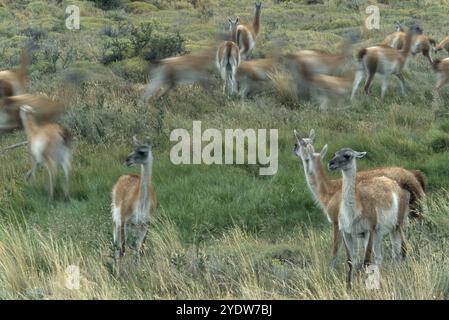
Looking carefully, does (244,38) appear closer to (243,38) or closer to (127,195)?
(243,38)

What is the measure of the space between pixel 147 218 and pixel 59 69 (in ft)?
34.3

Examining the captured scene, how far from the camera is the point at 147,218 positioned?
855cm

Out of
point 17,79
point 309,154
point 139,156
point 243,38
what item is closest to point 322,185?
point 309,154

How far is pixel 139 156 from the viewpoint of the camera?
28.5 feet

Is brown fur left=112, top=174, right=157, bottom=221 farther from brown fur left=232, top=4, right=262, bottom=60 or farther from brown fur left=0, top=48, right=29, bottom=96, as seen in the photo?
brown fur left=232, top=4, right=262, bottom=60

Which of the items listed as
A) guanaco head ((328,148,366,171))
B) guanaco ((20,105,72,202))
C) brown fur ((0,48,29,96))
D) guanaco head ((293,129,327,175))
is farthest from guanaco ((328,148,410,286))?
brown fur ((0,48,29,96))

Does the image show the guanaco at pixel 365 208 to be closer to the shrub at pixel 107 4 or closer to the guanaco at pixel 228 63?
the guanaco at pixel 228 63

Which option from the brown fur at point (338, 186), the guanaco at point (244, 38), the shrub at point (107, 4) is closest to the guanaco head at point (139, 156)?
the brown fur at point (338, 186)

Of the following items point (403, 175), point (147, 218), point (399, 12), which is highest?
point (403, 175)

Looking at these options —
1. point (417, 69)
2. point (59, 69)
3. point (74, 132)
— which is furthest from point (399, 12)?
point (74, 132)

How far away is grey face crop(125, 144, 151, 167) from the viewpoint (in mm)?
8648

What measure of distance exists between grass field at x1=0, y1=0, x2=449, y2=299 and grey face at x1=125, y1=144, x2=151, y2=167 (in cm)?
81
